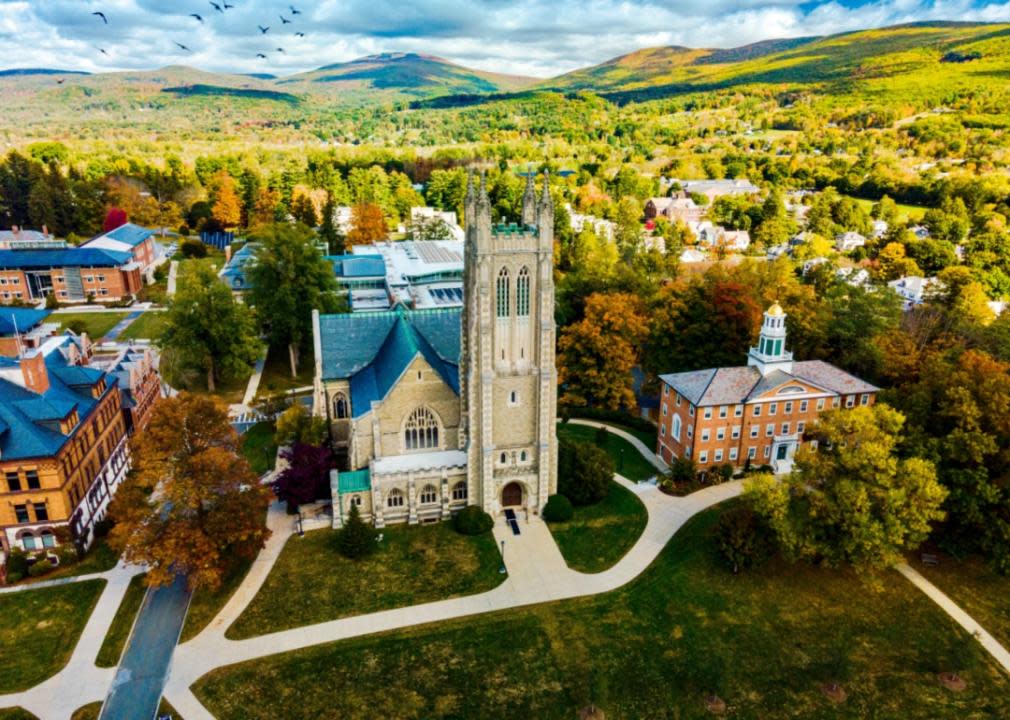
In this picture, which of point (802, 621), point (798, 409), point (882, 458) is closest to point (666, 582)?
point (802, 621)

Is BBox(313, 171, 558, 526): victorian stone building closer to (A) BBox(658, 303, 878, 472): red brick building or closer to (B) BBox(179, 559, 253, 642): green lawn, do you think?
(B) BBox(179, 559, 253, 642): green lawn

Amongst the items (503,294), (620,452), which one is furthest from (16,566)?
(620,452)

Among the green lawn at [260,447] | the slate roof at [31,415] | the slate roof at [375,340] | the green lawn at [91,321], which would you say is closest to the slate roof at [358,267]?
the green lawn at [91,321]

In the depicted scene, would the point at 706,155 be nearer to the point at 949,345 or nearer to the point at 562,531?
the point at 949,345

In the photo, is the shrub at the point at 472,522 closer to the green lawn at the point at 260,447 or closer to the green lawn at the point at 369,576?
the green lawn at the point at 369,576

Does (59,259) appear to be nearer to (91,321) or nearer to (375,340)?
(91,321)

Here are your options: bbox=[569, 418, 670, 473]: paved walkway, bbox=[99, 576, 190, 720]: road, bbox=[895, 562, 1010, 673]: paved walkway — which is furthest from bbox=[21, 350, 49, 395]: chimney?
bbox=[895, 562, 1010, 673]: paved walkway

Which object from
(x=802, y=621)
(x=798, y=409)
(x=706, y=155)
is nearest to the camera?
(x=802, y=621)
